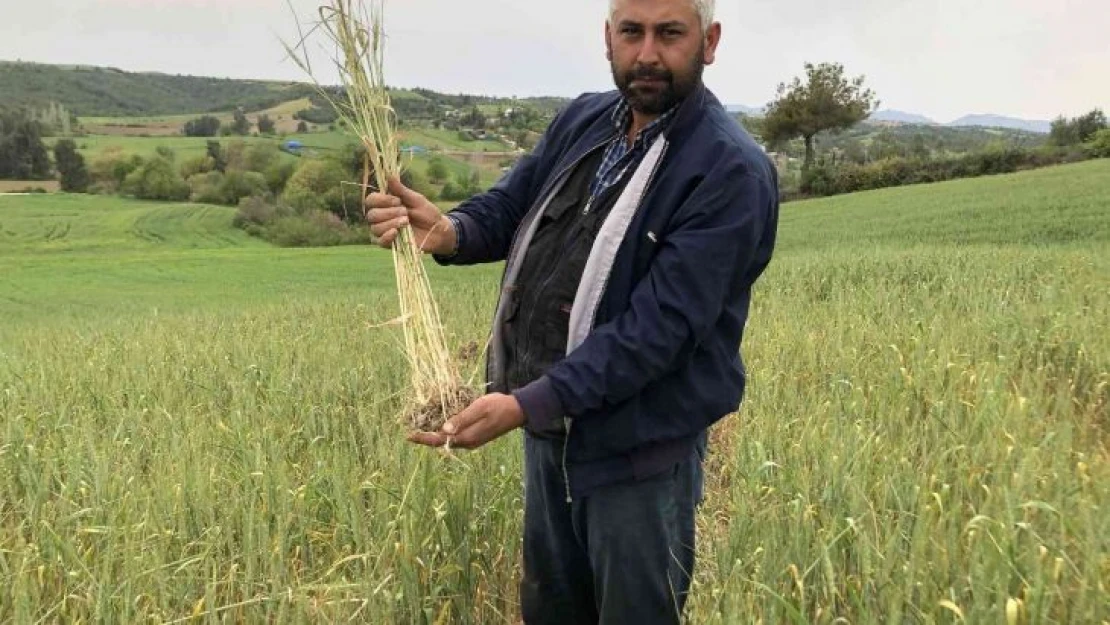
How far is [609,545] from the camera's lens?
77.5 inches

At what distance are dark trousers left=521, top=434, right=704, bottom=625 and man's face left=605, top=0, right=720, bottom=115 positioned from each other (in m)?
0.91

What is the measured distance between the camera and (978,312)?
5.71 m

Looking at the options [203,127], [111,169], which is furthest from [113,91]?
[111,169]

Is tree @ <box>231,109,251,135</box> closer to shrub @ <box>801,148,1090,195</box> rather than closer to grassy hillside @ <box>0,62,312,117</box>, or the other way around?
grassy hillside @ <box>0,62,312,117</box>

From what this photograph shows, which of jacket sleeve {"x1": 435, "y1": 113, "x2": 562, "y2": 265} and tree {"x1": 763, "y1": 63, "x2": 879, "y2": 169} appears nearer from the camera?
jacket sleeve {"x1": 435, "y1": 113, "x2": 562, "y2": 265}

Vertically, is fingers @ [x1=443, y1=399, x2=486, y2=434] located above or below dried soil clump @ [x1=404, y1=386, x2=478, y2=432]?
above

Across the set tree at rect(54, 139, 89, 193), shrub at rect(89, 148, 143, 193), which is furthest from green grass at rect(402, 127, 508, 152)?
tree at rect(54, 139, 89, 193)

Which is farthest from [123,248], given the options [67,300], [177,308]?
[177,308]

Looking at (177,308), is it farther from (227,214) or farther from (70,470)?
(227,214)

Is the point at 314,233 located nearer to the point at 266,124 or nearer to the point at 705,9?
the point at 266,124

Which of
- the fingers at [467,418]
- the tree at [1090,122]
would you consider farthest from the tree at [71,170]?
the tree at [1090,122]

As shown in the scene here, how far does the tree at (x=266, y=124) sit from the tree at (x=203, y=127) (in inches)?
348

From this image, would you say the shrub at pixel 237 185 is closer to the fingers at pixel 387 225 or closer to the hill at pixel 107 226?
the hill at pixel 107 226

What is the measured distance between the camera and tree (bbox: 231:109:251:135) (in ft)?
208
